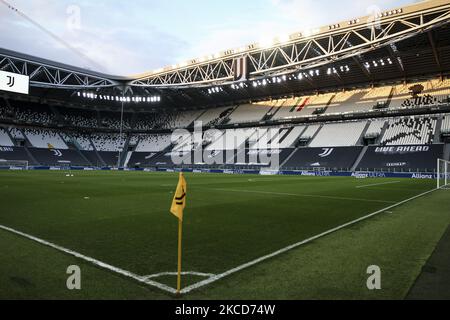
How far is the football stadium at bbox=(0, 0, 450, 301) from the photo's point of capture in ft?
15.1

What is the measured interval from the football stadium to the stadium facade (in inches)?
12.1

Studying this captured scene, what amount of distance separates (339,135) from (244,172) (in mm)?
16430

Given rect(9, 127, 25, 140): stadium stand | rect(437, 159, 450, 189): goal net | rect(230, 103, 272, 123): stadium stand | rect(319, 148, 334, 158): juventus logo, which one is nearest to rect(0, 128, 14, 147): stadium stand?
rect(9, 127, 25, 140): stadium stand

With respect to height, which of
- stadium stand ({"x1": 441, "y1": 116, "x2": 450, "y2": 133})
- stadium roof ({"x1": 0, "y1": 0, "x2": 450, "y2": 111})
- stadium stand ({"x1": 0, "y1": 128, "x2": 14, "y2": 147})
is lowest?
stadium stand ({"x1": 0, "y1": 128, "x2": 14, "y2": 147})

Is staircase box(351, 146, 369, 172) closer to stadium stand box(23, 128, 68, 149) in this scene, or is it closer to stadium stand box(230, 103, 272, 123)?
stadium stand box(230, 103, 272, 123)

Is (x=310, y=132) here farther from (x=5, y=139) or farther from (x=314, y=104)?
(x=5, y=139)

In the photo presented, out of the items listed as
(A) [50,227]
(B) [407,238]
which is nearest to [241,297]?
(B) [407,238]

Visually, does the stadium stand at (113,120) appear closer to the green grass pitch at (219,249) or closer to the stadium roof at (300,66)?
the stadium roof at (300,66)

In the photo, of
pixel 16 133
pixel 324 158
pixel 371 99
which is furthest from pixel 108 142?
pixel 371 99

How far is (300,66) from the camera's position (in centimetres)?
4272

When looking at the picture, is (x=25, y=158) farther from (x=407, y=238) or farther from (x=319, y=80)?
(x=407, y=238)

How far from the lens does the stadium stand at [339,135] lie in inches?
1975


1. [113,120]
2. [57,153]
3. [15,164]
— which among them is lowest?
[15,164]

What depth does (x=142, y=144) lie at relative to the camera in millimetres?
75250
